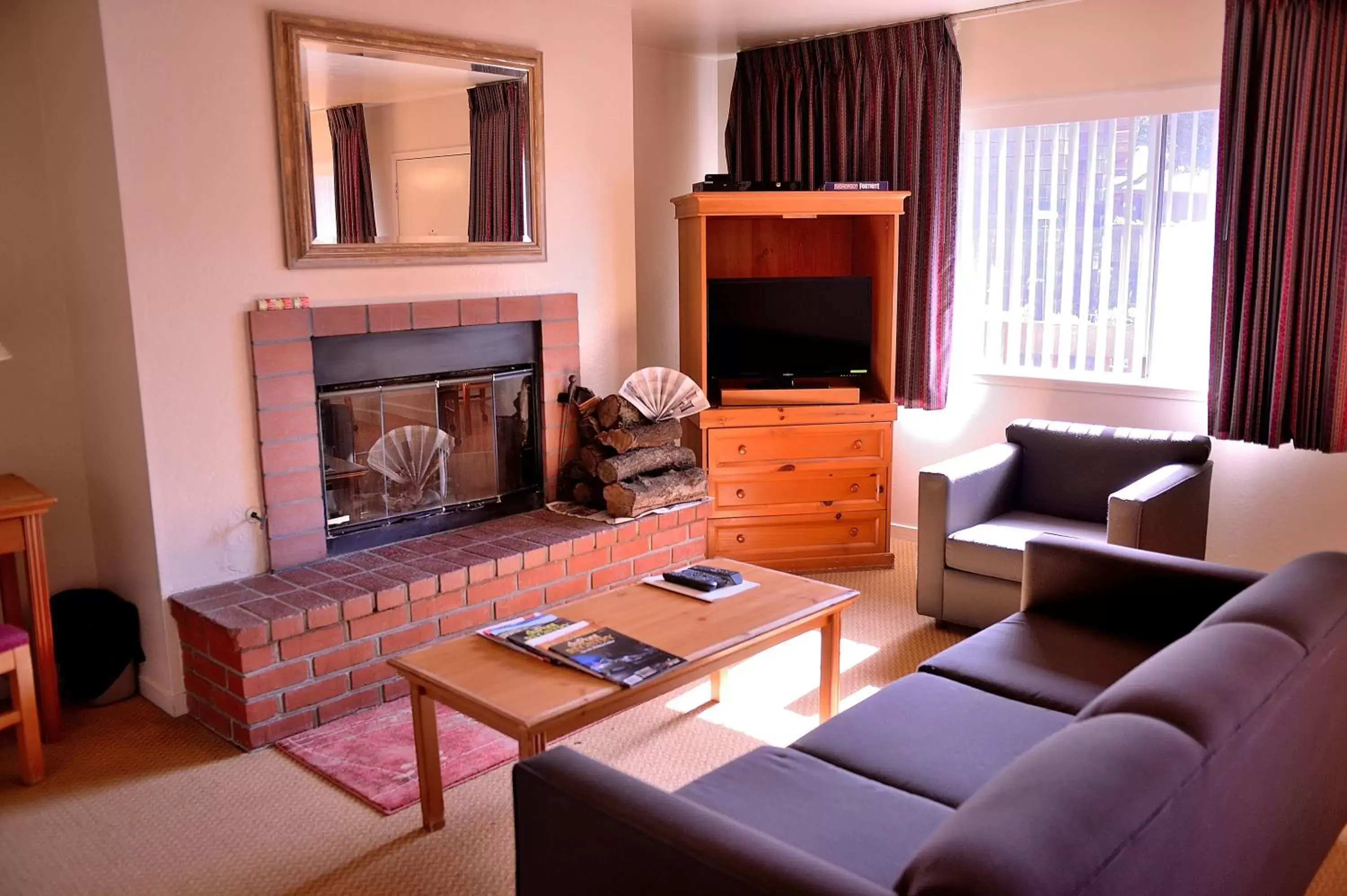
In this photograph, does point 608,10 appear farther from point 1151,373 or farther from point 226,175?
point 1151,373

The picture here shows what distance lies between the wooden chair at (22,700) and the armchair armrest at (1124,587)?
8.73 ft

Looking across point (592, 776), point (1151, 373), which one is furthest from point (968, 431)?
point (592, 776)

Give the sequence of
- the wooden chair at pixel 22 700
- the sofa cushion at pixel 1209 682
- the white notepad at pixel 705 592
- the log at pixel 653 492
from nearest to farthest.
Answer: the sofa cushion at pixel 1209 682 < the wooden chair at pixel 22 700 < the white notepad at pixel 705 592 < the log at pixel 653 492

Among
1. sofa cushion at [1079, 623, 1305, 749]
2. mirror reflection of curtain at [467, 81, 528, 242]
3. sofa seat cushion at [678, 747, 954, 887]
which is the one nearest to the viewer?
sofa cushion at [1079, 623, 1305, 749]

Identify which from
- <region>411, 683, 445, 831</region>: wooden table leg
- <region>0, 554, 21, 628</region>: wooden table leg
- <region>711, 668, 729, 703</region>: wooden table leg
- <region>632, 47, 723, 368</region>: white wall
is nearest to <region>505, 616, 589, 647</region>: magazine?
<region>411, 683, 445, 831</region>: wooden table leg

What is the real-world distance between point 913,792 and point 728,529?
2552 mm

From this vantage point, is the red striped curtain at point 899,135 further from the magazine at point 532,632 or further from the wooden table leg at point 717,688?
the magazine at point 532,632

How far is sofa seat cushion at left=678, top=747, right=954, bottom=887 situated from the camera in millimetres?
1765

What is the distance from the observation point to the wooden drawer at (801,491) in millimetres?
4480

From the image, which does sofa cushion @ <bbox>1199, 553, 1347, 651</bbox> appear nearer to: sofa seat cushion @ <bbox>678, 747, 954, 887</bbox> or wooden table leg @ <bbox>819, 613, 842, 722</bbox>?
sofa seat cushion @ <bbox>678, 747, 954, 887</bbox>

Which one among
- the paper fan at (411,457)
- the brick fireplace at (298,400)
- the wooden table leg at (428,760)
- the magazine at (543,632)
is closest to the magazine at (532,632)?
the magazine at (543,632)

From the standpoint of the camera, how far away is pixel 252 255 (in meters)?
3.32

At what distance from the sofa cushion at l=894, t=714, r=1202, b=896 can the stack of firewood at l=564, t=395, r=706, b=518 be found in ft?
8.65

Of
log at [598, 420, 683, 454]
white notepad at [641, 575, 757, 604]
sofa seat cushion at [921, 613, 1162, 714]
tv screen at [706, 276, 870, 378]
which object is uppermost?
tv screen at [706, 276, 870, 378]
